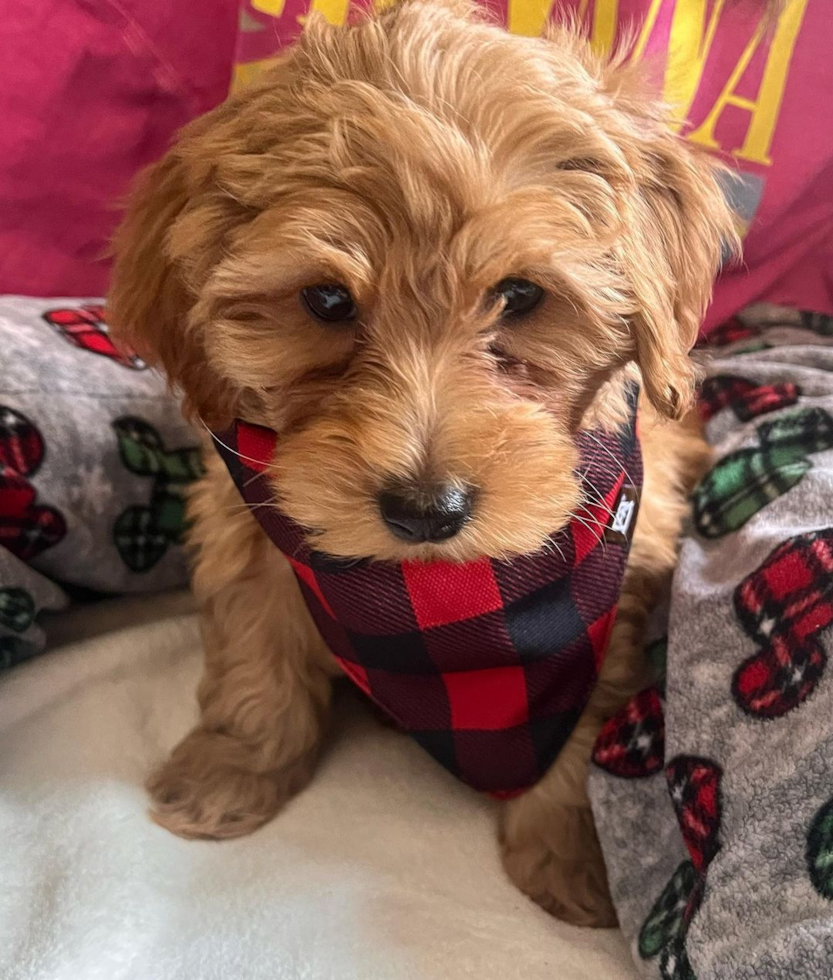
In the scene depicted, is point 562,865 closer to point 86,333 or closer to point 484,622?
point 484,622

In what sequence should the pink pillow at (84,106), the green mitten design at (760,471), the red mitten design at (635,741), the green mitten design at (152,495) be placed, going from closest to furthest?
the red mitten design at (635,741) → the green mitten design at (760,471) → the green mitten design at (152,495) → the pink pillow at (84,106)

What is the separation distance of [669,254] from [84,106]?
142cm

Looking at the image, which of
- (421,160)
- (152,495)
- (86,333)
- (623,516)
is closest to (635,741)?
(623,516)

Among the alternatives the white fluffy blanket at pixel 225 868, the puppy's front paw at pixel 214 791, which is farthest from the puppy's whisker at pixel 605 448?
the puppy's front paw at pixel 214 791

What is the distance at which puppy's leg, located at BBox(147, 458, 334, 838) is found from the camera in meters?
1.70

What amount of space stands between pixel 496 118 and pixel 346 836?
1.14m

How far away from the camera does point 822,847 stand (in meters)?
1.21

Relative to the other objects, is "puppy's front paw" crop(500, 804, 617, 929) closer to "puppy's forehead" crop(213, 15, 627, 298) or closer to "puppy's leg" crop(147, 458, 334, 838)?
"puppy's leg" crop(147, 458, 334, 838)

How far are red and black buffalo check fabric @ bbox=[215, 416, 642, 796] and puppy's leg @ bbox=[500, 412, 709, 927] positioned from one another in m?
0.04

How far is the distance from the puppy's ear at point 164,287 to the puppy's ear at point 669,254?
0.57 m

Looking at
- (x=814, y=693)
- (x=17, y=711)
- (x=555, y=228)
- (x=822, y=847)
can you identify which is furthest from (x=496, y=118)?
(x=17, y=711)

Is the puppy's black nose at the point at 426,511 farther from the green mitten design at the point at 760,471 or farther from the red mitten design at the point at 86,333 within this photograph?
the red mitten design at the point at 86,333

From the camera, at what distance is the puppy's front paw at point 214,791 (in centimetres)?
169

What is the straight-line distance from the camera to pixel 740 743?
1.36 m
